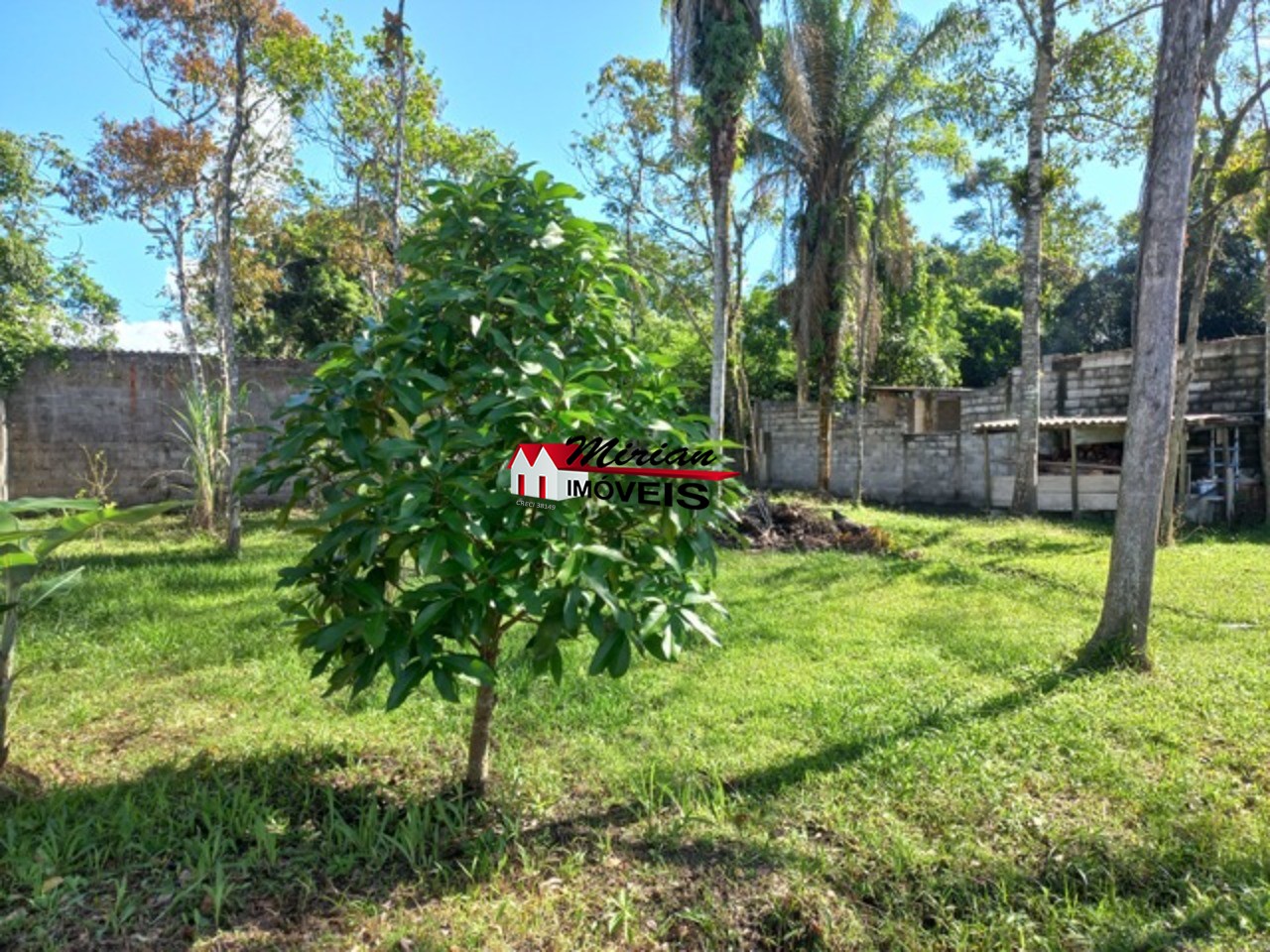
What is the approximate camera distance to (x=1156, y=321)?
348cm

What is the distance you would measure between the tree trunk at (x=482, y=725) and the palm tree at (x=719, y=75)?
17.7 feet

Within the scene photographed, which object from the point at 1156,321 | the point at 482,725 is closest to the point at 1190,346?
the point at 1156,321

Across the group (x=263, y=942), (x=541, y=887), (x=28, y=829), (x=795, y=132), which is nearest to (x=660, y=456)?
(x=541, y=887)

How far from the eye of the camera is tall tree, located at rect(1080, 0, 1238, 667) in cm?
343

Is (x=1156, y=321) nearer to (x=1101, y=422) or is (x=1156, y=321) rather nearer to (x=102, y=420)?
(x=1101, y=422)

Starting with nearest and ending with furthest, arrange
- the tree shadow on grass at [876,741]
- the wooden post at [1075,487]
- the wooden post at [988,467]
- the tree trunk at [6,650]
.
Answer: the tree trunk at [6,650]
the tree shadow on grass at [876,741]
the wooden post at [1075,487]
the wooden post at [988,467]

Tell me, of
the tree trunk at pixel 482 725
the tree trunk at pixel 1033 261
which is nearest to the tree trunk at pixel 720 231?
the tree trunk at pixel 1033 261

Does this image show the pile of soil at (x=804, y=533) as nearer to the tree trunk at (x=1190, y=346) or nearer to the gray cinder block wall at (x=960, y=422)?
the tree trunk at (x=1190, y=346)

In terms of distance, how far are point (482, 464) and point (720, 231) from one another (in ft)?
22.7

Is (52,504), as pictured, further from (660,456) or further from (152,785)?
(660,456)

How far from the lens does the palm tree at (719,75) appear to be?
7.52 metres

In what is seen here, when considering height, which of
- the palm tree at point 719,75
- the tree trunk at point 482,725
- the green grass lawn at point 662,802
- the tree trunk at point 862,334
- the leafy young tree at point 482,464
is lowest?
the green grass lawn at point 662,802

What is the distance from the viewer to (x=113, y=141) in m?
9.75

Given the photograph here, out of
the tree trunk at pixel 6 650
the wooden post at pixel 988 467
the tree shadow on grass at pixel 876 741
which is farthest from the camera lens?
the wooden post at pixel 988 467
